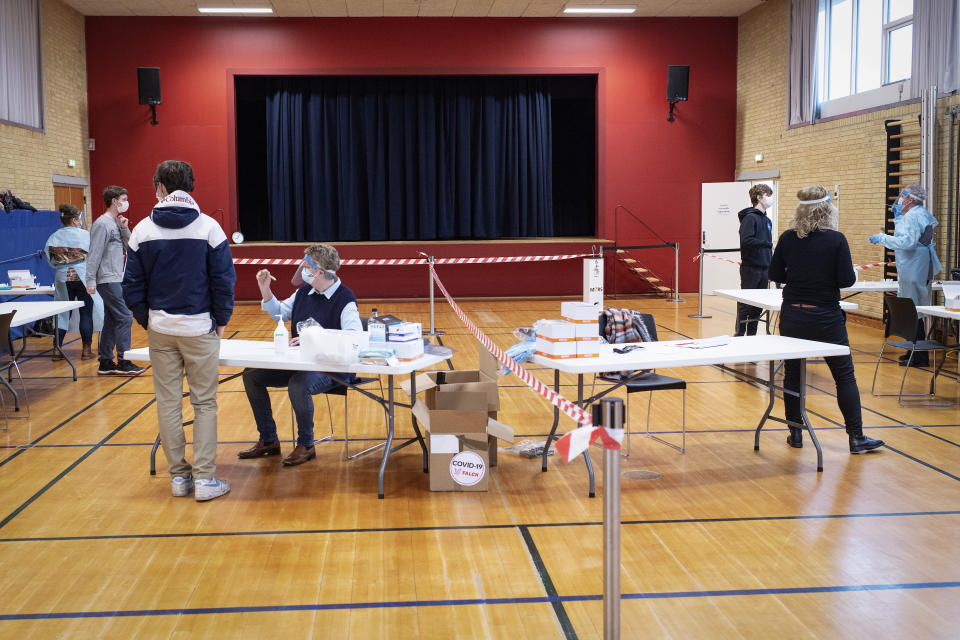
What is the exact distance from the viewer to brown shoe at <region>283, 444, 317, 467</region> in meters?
4.66

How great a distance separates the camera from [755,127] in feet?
42.1

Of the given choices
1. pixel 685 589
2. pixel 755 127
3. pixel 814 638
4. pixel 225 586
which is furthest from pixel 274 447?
pixel 755 127

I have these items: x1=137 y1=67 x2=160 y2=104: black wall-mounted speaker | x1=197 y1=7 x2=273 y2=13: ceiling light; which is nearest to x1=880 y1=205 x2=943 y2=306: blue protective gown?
x1=197 y1=7 x2=273 y2=13: ceiling light

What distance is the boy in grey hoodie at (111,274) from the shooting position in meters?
6.61

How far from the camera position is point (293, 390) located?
454cm

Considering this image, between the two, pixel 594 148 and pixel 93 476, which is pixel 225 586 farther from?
pixel 594 148

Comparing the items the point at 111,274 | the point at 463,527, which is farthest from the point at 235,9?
the point at 463,527

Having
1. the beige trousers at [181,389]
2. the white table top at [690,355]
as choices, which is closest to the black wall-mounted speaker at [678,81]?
the white table top at [690,355]

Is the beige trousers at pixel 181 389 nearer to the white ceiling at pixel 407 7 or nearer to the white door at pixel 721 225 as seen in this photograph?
the white ceiling at pixel 407 7

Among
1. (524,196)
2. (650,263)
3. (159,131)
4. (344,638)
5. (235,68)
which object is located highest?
(235,68)

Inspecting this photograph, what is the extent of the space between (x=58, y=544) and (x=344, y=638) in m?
1.53

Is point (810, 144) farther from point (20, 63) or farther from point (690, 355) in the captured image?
point (20, 63)

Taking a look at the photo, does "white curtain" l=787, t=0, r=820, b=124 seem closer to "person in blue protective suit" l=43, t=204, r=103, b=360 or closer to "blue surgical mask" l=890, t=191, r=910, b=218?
"blue surgical mask" l=890, t=191, r=910, b=218

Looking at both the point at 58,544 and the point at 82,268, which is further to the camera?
the point at 82,268
